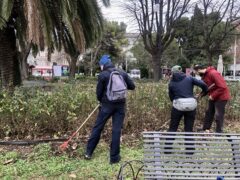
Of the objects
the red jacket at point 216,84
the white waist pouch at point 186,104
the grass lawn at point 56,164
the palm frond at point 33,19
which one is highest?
the palm frond at point 33,19

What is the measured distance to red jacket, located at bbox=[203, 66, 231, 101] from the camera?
24.8ft

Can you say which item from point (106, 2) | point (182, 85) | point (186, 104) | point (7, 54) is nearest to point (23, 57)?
point (106, 2)

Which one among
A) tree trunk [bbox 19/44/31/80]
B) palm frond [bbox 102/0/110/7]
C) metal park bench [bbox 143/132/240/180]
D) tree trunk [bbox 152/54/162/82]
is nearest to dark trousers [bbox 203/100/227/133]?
metal park bench [bbox 143/132/240/180]

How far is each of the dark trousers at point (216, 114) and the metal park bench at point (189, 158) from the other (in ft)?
11.6

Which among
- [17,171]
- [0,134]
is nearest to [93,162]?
[17,171]

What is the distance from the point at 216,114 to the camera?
7719 mm

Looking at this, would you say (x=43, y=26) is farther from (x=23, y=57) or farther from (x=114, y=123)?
(x=23, y=57)

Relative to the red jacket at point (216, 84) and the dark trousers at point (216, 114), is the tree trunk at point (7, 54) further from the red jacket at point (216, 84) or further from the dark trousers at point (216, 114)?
the red jacket at point (216, 84)

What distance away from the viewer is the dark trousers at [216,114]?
7691 mm

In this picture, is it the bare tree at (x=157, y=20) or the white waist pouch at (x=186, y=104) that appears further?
the bare tree at (x=157, y=20)

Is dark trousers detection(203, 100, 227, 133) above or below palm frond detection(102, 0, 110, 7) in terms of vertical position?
below

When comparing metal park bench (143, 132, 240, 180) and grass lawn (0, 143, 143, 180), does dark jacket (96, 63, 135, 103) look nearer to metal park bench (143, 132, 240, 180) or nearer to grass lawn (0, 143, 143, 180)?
grass lawn (0, 143, 143, 180)

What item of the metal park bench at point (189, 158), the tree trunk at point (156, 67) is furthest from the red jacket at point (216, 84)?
the tree trunk at point (156, 67)

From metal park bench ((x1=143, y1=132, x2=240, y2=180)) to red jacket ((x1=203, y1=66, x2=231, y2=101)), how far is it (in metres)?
3.48
